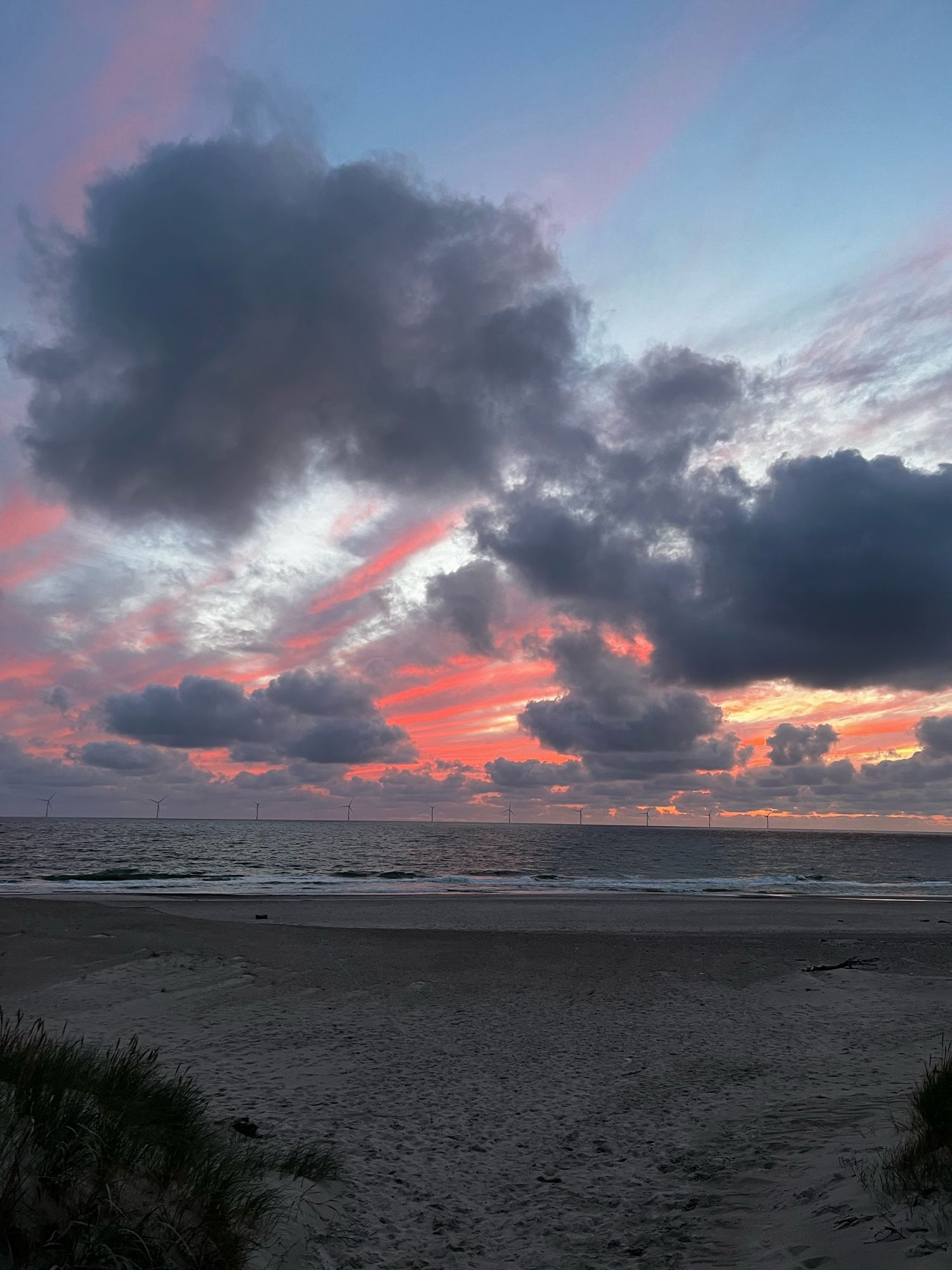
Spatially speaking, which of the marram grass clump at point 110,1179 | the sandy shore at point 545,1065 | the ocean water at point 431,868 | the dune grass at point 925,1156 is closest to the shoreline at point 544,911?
the sandy shore at point 545,1065

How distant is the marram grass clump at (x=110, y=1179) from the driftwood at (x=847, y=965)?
13.9 meters

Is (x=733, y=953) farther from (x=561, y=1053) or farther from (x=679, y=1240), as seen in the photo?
(x=679, y=1240)

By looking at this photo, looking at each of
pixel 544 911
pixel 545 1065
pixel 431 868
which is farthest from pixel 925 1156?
pixel 431 868

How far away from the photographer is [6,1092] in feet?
14.4

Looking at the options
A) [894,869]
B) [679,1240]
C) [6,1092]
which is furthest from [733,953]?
[894,869]

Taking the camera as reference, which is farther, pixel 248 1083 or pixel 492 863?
pixel 492 863

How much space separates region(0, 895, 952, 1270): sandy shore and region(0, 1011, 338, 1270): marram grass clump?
96 cm

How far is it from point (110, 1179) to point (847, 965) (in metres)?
16.6

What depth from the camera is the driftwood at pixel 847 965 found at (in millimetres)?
16078

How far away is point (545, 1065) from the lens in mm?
9430

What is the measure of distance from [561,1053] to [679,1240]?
476 centimetres

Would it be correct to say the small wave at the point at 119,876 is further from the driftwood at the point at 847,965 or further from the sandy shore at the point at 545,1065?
the driftwood at the point at 847,965

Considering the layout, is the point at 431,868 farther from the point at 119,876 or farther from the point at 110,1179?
the point at 110,1179

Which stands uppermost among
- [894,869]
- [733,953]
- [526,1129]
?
[526,1129]
